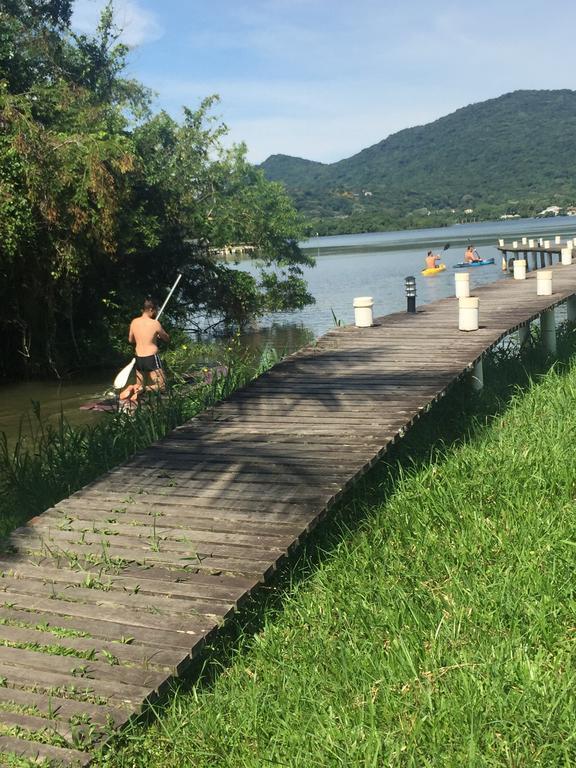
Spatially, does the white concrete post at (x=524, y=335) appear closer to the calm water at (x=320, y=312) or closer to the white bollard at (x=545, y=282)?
the white bollard at (x=545, y=282)

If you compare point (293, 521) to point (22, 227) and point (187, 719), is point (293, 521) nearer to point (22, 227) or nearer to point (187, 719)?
point (187, 719)

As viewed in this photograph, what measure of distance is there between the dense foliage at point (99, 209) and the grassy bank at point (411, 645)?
41.8 feet

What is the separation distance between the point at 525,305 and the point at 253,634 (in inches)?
427

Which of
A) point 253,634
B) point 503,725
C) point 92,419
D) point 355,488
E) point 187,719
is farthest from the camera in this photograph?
point 92,419

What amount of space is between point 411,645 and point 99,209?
50.4ft

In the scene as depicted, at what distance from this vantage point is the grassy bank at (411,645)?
3541mm

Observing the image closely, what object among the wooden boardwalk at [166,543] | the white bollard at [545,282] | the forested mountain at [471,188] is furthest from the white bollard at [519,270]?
the forested mountain at [471,188]

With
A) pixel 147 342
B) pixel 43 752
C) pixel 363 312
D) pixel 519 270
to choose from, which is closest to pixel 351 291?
pixel 519 270

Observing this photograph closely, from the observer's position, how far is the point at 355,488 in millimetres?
6996

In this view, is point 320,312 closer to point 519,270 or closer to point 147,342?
point 519,270

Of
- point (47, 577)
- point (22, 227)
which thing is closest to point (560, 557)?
point (47, 577)

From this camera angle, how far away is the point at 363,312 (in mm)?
13422

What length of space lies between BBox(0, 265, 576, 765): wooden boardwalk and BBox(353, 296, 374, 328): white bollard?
4064mm

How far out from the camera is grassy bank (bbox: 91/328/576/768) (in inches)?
139
